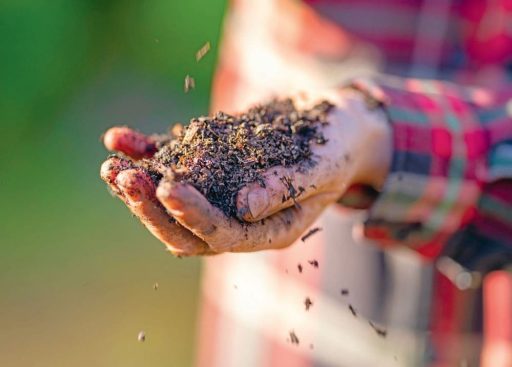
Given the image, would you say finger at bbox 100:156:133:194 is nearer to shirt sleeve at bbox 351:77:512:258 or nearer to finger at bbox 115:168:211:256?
finger at bbox 115:168:211:256

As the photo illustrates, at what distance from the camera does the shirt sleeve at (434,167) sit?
958 millimetres

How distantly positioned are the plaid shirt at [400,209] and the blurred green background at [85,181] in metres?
1.19

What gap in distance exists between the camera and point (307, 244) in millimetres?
1102

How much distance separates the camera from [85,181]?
305 centimetres

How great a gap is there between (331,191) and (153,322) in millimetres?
1787

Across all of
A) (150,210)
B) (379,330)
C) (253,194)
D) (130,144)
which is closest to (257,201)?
(253,194)

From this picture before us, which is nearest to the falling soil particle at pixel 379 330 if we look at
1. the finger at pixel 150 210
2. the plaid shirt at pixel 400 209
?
the plaid shirt at pixel 400 209

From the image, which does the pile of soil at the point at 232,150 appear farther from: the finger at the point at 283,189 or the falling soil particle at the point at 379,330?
the falling soil particle at the point at 379,330

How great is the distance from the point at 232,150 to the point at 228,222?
11cm

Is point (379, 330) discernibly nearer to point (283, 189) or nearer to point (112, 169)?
point (283, 189)

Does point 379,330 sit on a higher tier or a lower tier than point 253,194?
lower

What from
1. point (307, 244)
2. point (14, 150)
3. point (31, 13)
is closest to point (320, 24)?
point (307, 244)

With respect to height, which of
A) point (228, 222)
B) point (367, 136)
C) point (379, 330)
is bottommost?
point (379, 330)

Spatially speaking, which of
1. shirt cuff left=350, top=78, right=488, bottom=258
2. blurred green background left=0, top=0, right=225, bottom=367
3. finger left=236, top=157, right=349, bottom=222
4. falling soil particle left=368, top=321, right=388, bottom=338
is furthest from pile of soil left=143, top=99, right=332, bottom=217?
blurred green background left=0, top=0, right=225, bottom=367
